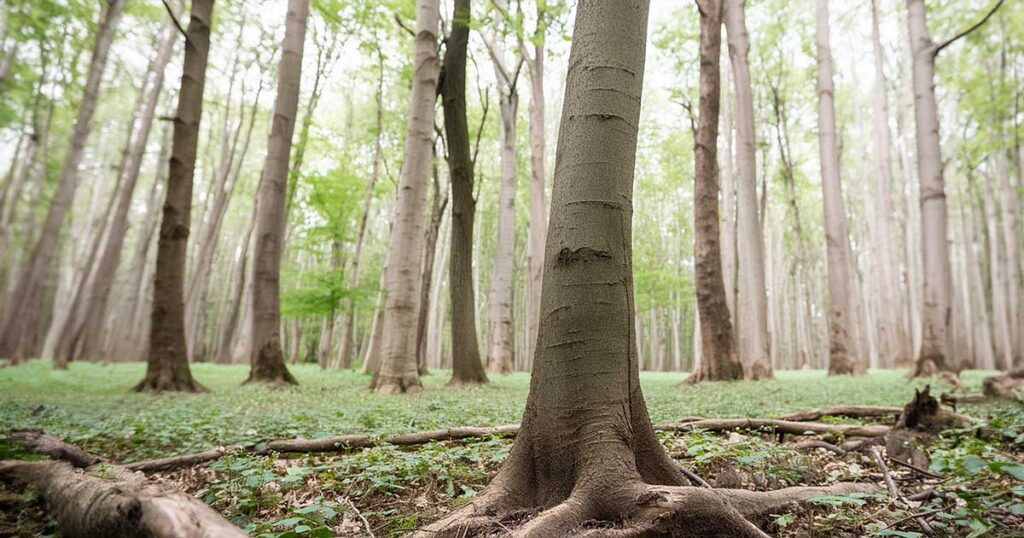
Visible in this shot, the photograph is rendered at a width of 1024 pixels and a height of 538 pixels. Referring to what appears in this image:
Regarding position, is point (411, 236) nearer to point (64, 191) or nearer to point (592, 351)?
point (592, 351)

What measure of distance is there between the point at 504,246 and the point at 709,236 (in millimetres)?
5709

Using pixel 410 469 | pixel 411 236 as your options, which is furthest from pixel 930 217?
pixel 410 469

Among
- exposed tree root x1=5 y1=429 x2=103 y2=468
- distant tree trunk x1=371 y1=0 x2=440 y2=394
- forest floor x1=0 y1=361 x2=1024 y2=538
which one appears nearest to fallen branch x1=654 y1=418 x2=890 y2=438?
forest floor x1=0 y1=361 x2=1024 y2=538

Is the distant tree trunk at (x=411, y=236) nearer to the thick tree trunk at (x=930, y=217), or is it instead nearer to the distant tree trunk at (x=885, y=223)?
the thick tree trunk at (x=930, y=217)

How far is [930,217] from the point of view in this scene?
9.50m

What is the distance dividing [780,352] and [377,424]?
109ft

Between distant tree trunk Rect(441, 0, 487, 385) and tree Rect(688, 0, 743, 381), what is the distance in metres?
4.04

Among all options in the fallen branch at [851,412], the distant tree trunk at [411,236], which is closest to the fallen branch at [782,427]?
the fallen branch at [851,412]

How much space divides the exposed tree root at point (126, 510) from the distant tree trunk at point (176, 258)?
5115mm

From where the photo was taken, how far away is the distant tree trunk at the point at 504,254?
41.1ft

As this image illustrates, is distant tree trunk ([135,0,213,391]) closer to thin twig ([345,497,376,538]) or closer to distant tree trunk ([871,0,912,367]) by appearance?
thin twig ([345,497,376,538])

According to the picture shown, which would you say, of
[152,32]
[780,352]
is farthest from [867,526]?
[780,352]

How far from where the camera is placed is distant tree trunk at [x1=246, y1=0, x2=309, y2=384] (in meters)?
7.89

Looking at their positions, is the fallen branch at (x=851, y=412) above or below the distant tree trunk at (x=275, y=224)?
below
